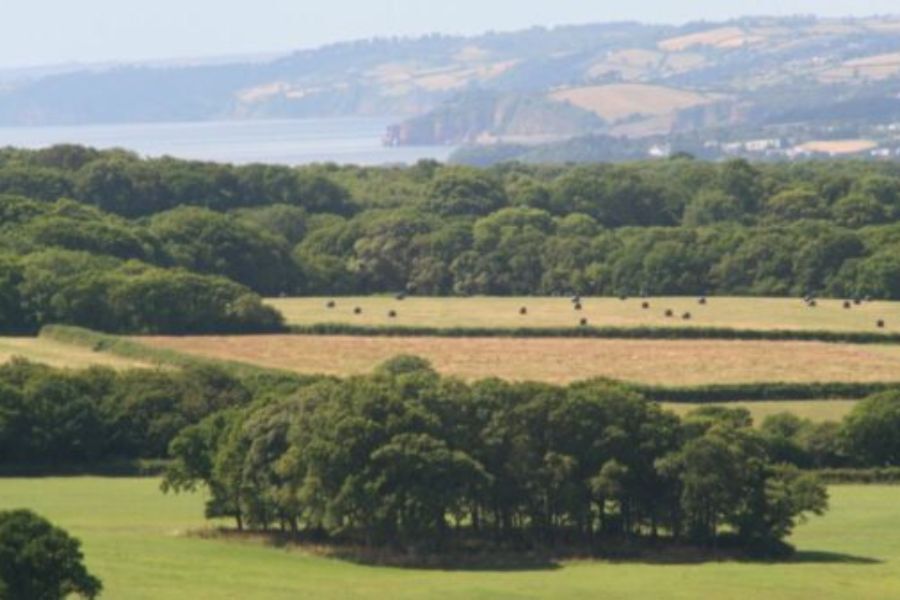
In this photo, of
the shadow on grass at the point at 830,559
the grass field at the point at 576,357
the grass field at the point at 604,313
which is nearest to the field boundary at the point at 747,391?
the grass field at the point at 576,357

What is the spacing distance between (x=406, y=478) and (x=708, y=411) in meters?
14.5

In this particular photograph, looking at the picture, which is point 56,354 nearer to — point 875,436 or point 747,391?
point 747,391

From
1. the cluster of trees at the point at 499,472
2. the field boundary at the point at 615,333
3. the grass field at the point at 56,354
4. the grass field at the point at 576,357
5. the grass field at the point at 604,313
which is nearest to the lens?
the cluster of trees at the point at 499,472

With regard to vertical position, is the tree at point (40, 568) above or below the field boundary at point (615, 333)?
below

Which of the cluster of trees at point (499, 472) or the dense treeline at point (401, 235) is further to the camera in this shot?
the dense treeline at point (401, 235)

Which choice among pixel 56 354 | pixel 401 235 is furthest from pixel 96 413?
pixel 401 235

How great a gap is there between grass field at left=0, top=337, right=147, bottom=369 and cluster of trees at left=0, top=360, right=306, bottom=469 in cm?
971

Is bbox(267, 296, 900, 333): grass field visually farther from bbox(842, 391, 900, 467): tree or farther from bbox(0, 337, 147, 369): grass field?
bbox(842, 391, 900, 467): tree

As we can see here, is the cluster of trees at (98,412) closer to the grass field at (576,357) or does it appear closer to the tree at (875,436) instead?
the grass field at (576,357)

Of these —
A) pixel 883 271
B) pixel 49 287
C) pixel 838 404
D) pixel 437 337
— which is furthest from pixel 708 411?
pixel 883 271

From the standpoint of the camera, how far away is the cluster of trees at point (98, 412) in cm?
7875

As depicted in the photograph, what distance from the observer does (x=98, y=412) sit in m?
80.2

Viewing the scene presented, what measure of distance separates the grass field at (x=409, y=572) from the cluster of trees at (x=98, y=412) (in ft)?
21.4

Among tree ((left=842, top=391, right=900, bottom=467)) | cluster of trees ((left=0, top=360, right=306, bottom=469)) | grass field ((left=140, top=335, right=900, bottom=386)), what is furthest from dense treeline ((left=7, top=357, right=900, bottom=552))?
grass field ((left=140, top=335, right=900, bottom=386))
